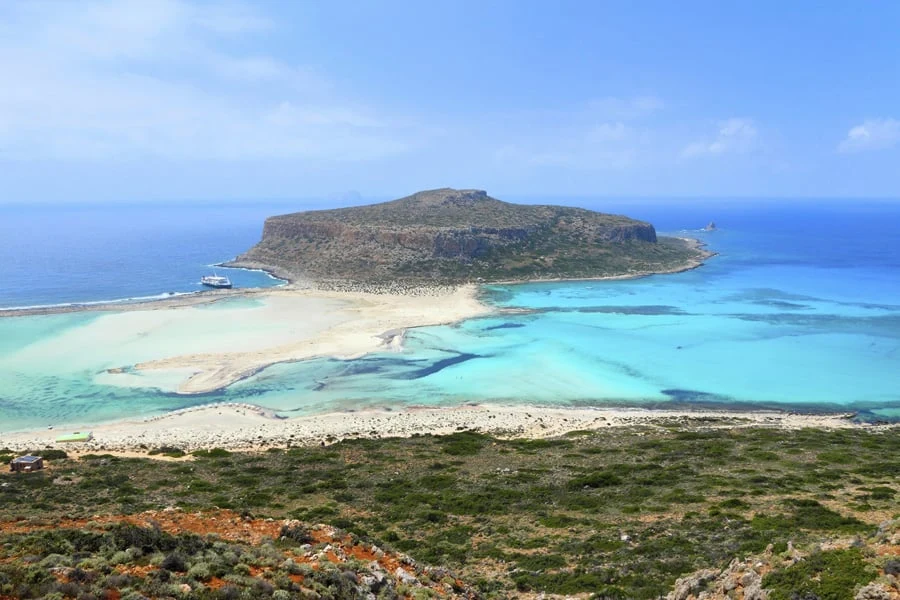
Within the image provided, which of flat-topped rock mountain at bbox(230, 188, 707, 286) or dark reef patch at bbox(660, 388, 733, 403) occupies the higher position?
flat-topped rock mountain at bbox(230, 188, 707, 286)

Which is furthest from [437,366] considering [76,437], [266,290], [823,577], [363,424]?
[266,290]

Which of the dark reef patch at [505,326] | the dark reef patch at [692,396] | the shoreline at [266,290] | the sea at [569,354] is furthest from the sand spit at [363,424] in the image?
the shoreline at [266,290]

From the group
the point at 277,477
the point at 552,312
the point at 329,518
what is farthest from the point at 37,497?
the point at 552,312

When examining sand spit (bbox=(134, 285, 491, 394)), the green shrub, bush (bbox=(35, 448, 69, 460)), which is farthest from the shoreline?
the green shrub

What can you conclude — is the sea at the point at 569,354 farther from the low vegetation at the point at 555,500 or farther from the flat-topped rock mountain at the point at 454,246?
the low vegetation at the point at 555,500

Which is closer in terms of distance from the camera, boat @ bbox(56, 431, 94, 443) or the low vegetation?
the low vegetation

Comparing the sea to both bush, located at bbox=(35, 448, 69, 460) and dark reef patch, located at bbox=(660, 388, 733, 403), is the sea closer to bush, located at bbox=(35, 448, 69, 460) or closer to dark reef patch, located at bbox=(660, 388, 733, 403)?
dark reef patch, located at bbox=(660, 388, 733, 403)

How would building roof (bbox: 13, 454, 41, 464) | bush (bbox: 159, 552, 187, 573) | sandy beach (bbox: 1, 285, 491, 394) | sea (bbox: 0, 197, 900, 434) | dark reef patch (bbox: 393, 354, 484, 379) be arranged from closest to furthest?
bush (bbox: 159, 552, 187, 573) < building roof (bbox: 13, 454, 41, 464) < sea (bbox: 0, 197, 900, 434) < dark reef patch (bbox: 393, 354, 484, 379) < sandy beach (bbox: 1, 285, 491, 394)
